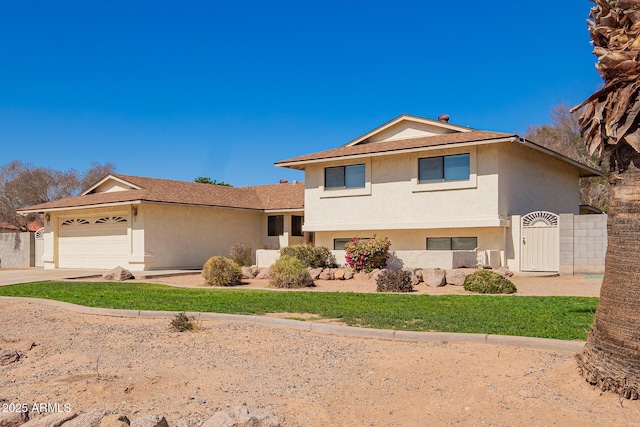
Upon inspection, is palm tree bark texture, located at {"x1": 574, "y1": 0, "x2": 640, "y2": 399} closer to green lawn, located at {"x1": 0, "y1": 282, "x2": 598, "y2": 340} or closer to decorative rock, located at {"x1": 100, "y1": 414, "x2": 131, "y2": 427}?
green lawn, located at {"x1": 0, "y1": 282, "x2": 598, "y2": 340}

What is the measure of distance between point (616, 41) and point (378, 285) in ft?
35.3

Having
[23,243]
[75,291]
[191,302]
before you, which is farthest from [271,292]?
[23,243]

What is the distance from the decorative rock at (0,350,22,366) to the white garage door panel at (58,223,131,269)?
1881cm

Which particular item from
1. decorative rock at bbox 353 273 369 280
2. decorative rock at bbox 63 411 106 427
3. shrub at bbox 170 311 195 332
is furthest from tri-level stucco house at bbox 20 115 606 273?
decorative rock at bbox 63 411 106 427

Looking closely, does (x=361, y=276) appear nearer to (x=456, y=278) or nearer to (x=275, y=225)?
(x=456, y=278)

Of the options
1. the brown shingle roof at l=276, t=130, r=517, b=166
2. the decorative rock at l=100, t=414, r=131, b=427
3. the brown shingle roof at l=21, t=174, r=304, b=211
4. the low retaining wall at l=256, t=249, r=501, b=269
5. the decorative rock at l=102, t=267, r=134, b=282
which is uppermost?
the brown shingle roof at l=276, t=130, r=517, b=166

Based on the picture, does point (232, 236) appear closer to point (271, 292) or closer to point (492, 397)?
point (271, 292)

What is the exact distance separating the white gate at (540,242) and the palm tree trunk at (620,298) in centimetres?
1403

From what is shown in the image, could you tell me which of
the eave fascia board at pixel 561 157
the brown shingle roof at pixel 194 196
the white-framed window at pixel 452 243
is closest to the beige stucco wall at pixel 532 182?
the eave fascia board at pixel 561 157

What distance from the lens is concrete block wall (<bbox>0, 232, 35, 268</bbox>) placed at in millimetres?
31844

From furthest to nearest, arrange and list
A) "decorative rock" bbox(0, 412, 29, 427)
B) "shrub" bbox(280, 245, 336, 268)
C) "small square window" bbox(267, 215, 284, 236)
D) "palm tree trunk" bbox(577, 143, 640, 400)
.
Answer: "small square window" bbox(267, 215, 284, 236) → "shrub" bbox(280, 245, 336, 268) → "palm tree trunk" bbox(577, 143, 640, 400) → "decorative rock" bbox(0, 412, 29, 427)

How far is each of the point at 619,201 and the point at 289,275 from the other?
1214 cm

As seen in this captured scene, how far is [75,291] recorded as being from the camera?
53.3 ft

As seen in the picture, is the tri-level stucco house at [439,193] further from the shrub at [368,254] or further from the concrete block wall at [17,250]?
the concrete block wall at [17,250]
